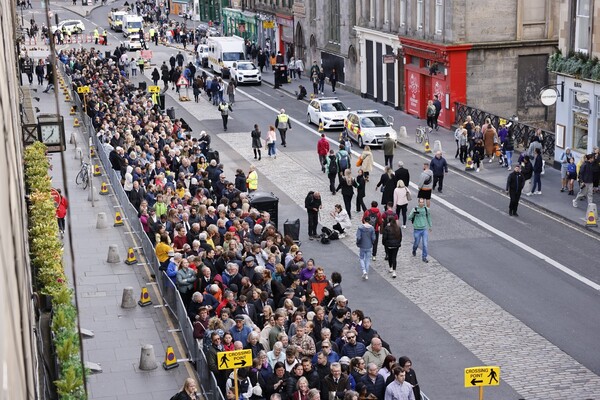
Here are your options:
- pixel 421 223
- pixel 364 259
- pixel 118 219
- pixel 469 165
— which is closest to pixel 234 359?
pixel 364 259

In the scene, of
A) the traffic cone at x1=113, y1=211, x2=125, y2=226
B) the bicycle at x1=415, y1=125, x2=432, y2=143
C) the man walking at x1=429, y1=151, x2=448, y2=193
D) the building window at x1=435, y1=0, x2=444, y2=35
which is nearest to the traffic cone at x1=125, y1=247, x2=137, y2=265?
the traffic cone at x1=113, y1=211, x2=125, y2=226

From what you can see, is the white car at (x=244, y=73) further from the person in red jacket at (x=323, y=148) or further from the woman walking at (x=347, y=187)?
the woman walking at (x=347, y=187)

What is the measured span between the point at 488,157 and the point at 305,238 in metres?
12.6

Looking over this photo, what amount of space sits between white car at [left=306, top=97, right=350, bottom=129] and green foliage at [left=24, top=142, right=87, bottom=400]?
22.9 meters

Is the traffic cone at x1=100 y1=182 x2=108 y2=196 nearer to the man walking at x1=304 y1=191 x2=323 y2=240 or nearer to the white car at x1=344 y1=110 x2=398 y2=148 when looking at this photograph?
the man walking at x1=304 y1=191 x2=323 y2=240

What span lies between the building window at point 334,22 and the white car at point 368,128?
65.0 ft

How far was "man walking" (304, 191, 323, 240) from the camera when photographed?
29.2 m

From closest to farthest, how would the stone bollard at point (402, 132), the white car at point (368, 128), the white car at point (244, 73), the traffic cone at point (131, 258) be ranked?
the traffic cone at point (131, 258)
the white car at point (368, 128)
the stone bollard at point (402, 132)
the white car at point (244, 73)

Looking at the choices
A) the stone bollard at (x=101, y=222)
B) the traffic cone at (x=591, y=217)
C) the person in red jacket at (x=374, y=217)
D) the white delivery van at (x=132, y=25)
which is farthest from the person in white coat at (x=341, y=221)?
the white delivery van at (x=132, y=25)

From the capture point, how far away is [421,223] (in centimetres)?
2628

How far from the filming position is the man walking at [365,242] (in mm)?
24969

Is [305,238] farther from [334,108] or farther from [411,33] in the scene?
[411,33]

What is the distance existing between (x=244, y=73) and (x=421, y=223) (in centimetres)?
4062

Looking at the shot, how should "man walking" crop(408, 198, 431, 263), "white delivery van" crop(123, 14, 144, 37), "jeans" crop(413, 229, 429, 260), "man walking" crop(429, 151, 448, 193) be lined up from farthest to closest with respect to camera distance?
"white delivery van" crop(123, 14, 144, 37) < "man walking" crop(429, 151, 448, 193) < "jeans" crop(413, 229, 429, 260) < "man walking" crop(408, 198, 431, 263)
